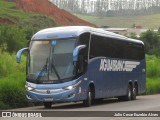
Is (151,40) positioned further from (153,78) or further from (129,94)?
(129,94)

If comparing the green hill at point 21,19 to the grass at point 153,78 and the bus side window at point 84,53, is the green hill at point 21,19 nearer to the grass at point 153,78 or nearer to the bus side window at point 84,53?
the grass at point 153,78

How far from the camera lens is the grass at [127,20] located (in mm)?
167125

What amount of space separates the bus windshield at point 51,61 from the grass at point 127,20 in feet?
475

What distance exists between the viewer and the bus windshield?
20891 mm

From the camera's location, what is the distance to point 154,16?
176375 mm

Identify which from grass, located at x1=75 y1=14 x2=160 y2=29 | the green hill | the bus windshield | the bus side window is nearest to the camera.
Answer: the bus windshield

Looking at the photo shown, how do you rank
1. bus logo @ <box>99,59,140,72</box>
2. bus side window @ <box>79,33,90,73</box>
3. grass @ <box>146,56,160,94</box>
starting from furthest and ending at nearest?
grass @ <box>146,56,160,94</box>
bus logo @ <box>99,59,140,72</box>
bus side window @ <box>79,33,90,73</box>

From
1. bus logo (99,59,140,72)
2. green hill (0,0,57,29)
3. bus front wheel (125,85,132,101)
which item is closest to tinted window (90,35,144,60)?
bus logo (99,59,140,72)

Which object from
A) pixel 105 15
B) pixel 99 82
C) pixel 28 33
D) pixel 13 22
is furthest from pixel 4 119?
pixel 105 15

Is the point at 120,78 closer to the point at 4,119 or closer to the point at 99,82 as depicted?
the point at 99,82

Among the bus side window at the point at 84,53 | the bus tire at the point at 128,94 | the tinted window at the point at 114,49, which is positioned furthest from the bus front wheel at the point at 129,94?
the bus side window at the point at 84,53

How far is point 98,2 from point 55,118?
14736cm

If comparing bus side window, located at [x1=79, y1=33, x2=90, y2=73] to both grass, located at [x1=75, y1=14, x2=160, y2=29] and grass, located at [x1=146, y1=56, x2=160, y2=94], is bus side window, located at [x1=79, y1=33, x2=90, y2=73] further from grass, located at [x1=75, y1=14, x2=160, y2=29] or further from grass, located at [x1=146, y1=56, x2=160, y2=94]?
grass, located at [x1=75, y1=14, x2=160, y2=29]

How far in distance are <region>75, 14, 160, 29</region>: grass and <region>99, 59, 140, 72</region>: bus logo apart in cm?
13739
